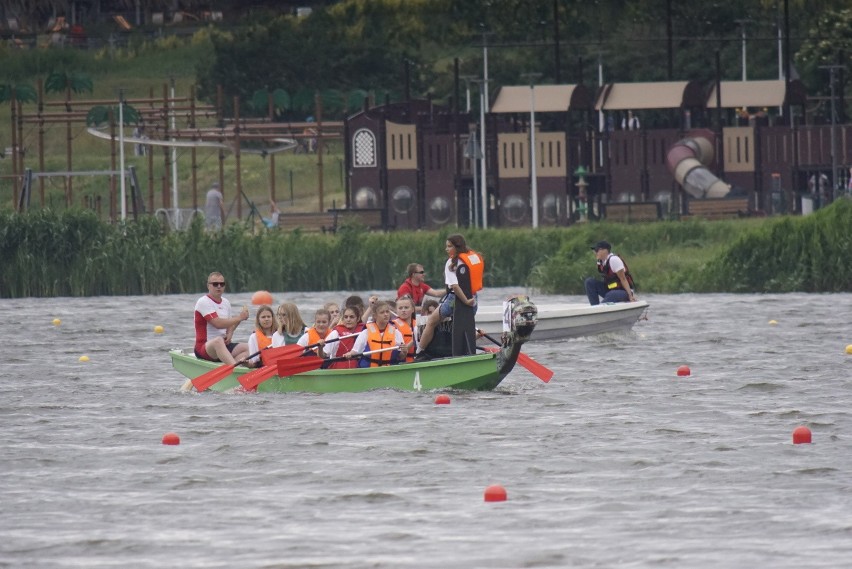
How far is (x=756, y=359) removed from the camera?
27.0 metres

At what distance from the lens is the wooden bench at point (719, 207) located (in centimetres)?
5188

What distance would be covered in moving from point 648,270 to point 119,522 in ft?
96.1

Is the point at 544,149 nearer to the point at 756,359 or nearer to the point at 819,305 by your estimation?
the point at 819,305

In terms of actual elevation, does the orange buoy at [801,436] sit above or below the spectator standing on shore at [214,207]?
below

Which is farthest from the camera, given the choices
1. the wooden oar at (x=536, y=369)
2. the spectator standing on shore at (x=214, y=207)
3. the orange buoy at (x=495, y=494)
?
the spectator standing on shore at (x=214, y=207)

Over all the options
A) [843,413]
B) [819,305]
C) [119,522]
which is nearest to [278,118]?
[819,305]

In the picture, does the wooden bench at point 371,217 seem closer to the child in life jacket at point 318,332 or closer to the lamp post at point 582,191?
the lamp post at point 582,191

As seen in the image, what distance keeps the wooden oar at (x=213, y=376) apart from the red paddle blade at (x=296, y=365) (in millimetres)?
382

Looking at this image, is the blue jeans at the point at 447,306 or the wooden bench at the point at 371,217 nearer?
the blue jeans at the point at 447,306

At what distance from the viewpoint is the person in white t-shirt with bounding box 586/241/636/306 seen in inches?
1159

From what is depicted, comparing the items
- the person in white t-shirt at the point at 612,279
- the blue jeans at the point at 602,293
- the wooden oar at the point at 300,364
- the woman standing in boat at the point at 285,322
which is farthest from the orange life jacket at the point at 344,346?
the blue jeans at the point at 602,293

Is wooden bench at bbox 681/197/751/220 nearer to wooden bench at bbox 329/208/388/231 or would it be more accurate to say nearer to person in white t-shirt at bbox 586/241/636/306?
wooden bench at bbox 329/208/388/231

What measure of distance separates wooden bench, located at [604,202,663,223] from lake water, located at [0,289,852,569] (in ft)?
79.4

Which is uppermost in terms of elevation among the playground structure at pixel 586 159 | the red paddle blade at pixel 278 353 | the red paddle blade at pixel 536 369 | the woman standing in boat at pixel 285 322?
the playground structure at pixel 586 159
